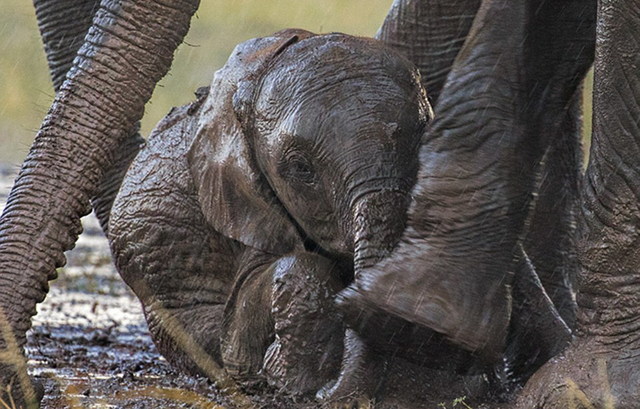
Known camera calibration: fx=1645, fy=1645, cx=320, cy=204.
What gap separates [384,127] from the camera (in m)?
4.16

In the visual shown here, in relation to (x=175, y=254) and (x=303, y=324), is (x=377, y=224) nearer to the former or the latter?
(x=303, y=324)

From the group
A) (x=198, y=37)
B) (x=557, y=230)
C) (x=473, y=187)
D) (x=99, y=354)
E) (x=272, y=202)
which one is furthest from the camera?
(x=198, y=37)

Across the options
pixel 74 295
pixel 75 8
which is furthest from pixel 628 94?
pixel 74 295

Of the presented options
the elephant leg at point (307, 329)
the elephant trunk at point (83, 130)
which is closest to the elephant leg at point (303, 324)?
the elephant leg at point (307, 329)

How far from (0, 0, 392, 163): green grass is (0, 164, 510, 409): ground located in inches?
295

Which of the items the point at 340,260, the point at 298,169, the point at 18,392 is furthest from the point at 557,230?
the point at 18,392

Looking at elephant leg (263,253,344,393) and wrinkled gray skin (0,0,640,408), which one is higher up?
wrinkled gray skin (0,0,640,408)

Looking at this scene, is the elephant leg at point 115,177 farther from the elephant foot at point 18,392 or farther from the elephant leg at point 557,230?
the elephant foot at point 18,392

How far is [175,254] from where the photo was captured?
15.7ft

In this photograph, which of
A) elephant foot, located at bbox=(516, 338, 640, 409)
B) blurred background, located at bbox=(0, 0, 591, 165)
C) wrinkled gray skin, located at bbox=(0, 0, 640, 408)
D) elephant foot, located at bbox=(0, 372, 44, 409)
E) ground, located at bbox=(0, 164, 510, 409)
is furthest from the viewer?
blurred background, located at bbox=(0, 0, 591, 165)

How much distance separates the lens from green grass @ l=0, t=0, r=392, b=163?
1488 centimetres

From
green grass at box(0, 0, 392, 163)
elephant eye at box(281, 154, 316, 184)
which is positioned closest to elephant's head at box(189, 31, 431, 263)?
elephant eye at box(281, 154, 316, 184)

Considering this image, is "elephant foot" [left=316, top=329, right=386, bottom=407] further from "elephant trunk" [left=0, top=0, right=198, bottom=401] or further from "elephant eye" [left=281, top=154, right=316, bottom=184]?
"elephant trunk" [left=0, top=0, right=198, bottom=401]

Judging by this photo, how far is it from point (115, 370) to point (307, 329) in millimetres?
1032
